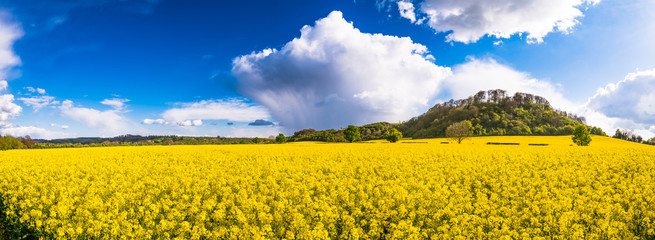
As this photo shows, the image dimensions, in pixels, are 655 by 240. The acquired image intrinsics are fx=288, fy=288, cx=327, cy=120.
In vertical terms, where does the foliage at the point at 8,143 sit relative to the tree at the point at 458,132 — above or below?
below

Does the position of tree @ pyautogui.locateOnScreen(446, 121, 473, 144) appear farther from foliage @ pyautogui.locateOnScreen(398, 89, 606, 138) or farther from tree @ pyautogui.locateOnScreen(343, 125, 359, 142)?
foliage @ pyautogui.locateOnScreen(398, 89, 606, 138)

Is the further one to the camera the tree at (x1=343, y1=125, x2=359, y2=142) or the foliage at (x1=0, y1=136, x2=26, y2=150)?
the tree at (x1=343, y1=125, x2=359, y2=142)

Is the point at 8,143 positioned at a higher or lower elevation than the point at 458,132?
lower

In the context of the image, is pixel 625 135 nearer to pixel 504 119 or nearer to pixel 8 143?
pixel 504 119

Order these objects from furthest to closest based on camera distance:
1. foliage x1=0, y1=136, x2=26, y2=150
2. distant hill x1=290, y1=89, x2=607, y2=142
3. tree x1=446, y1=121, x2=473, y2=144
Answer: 1. distant hill x1=290, y1=89, x2=607, y2=142
2. tree x1=446, y1=121, x2=473, y2=144
3. foliage x1=0, y1=136, x2=26, y2=150

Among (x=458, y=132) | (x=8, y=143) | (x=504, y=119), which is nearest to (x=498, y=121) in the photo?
(x=504, y=119)

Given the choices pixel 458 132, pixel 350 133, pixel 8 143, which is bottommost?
pixel 8 143

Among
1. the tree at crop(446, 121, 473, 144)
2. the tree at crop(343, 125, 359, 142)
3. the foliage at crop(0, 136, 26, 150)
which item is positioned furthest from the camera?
the tree at crop(343, 125, 359, 142)

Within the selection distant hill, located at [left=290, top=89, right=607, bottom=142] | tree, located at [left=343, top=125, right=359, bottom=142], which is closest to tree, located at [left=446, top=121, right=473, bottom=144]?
tree, located at [left=343, top=125, right=359, bottom=142]

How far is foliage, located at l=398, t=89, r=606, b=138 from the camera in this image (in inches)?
4547

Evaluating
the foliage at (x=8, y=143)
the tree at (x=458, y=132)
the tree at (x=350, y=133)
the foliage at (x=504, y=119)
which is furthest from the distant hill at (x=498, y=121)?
the foliage at (x=8, y=143)

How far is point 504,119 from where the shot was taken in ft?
412

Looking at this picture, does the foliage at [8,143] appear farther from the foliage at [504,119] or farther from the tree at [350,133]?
the foliage at [504,119]

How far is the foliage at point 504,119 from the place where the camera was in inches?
4547
